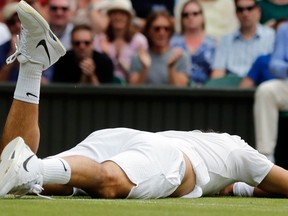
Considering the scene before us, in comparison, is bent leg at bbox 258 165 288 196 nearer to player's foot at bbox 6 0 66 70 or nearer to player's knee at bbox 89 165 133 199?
player's knee at bbox 89 165 133 199

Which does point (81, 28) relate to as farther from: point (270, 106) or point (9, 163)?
point (9, 163)

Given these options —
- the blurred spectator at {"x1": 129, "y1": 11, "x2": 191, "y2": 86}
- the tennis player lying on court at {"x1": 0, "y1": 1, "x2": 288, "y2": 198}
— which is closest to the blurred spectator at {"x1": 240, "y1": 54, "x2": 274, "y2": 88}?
the blurred spectator at {"x1": 129, "y1": 11, "x2": 191, "y2": 86}

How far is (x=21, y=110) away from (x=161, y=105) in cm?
538

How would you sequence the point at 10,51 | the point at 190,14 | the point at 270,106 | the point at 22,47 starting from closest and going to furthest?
the point at 22,47, the point at 270,106, the point at 10,51, the point at 190,14

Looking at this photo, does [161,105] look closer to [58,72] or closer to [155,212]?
[58,72]

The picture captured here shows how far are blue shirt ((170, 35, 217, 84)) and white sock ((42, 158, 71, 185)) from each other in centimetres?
651

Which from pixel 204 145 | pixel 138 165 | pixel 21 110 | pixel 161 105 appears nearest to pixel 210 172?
pixel 204 145

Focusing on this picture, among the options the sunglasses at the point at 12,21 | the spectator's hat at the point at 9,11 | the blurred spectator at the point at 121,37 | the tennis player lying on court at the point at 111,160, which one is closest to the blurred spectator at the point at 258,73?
the blurred spectator at the point at 121,37

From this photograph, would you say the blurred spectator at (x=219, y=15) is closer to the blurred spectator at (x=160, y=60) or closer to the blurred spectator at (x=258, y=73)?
the blurred spectator at (x=160, y=60)

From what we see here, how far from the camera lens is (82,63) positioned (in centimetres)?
1222

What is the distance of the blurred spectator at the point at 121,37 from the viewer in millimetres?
13289

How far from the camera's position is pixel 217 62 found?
1296cm

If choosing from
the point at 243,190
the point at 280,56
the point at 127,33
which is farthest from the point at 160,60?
the point at 243,190

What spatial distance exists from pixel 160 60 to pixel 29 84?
5866 millimetres
